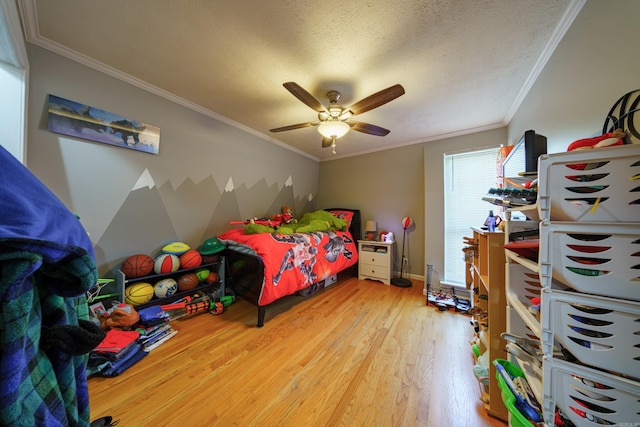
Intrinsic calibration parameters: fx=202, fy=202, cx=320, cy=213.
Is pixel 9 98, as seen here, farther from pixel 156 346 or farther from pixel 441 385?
pixel 441 385

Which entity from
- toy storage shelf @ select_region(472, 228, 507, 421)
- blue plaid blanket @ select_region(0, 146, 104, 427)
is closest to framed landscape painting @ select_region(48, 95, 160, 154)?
blue plaid blanket @ select_region(0, 146, 104, 427)

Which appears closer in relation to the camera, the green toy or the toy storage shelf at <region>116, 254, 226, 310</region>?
the toy storage shelf at <region>116, 254, 226, 310</region>

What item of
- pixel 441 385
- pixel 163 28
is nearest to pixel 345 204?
pixel 441 385

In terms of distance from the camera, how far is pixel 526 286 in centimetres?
104

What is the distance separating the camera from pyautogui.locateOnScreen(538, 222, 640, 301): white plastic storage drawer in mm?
569

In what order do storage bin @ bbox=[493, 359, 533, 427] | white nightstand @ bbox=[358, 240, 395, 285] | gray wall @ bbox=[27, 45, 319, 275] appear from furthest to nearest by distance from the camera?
white nightstand @ bbox=[358, 240, 395, 285], gray wall @ bbox=[27, 45, 319, 275], storage bin @ bbox=[493, 359, 533, 427]

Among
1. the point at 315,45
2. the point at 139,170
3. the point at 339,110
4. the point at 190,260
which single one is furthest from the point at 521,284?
the point at 139,170

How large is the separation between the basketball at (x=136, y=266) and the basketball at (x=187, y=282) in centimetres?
30

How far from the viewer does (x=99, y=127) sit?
183 cm

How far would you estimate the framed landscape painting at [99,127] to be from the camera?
1656 mm

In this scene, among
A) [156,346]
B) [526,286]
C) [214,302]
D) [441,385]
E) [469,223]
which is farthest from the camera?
[469,223]

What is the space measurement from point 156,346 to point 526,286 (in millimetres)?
2587

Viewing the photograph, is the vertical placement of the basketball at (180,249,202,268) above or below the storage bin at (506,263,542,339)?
below

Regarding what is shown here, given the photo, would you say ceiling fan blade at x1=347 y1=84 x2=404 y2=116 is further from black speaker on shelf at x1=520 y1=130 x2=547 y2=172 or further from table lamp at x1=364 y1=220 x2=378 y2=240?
table lamp at x1=364 y1=220 x2=378 y2=240
